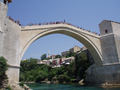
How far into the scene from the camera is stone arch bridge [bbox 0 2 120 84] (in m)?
9.87

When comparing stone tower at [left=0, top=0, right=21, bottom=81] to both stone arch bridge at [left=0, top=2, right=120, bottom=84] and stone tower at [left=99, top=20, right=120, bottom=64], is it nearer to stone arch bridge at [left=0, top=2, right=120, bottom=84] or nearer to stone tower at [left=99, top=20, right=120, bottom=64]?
stone arch bridge at [left=0, top=2, right=120, bottom=84]

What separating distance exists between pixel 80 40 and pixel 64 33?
2.82 metres

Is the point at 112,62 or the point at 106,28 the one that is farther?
the point at 106,28

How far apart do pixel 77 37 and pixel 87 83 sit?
8.18 m

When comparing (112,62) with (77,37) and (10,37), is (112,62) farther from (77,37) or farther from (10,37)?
(10,37)

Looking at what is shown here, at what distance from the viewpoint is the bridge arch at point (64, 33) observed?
11.9 meters

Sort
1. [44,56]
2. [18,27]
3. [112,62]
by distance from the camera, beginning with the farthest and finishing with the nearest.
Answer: [44,56]
[112,62]
[18,27]

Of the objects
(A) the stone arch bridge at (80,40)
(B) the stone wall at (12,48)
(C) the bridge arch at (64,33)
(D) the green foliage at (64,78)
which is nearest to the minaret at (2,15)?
(A) the stone arch bridge at (80,40)

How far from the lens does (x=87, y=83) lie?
63.9ft

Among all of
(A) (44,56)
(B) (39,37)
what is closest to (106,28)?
(B) (39,37)

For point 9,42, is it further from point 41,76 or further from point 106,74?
point 41,76

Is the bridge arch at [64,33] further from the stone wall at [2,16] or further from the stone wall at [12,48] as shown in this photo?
the stone wall at [2,16]

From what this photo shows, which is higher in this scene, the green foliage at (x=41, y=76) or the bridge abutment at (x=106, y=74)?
the bridge abutment at (x=106, y=74)

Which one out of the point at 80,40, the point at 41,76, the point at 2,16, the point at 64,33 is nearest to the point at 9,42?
the point at 2,16
